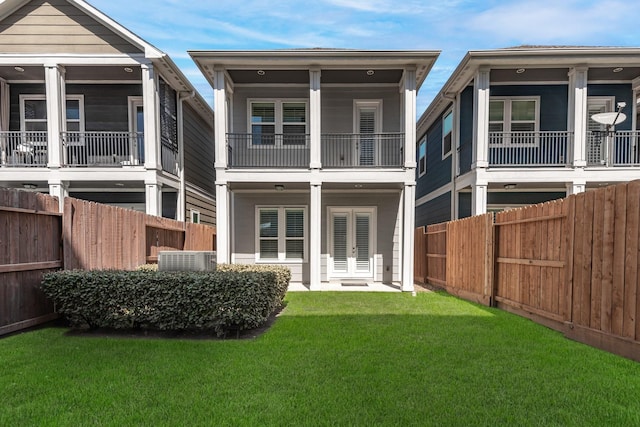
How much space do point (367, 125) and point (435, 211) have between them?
5290 mm

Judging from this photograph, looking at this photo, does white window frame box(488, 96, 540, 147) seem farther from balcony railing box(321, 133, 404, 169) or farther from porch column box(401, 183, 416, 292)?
porch column box(401, 183, 416, 292)

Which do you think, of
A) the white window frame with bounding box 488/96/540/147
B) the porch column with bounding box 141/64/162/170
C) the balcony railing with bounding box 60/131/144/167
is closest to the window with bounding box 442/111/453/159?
the white window frame with bounding box 488/96/540/147

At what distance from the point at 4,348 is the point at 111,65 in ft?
26.9

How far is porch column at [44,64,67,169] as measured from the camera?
30.3 ft

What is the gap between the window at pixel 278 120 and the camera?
10734mm

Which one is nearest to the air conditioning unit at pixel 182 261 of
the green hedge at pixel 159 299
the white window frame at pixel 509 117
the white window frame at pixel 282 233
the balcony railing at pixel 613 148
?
the green hedge at pixel 159 299

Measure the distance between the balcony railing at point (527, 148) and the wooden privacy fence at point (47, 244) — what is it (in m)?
10.1

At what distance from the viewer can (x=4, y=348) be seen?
411 centimetres

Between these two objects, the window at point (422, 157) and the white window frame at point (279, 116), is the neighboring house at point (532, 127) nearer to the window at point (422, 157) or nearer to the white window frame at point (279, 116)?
the window at point (422, 157)

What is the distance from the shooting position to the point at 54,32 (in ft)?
31.3

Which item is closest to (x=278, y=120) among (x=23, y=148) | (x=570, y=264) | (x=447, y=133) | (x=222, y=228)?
(x=222, y=228)

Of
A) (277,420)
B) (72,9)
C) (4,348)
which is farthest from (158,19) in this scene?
(277,420)

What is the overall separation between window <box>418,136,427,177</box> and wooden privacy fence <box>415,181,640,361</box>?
792 cm

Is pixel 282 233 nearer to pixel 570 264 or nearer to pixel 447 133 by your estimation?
pixel 447 133
